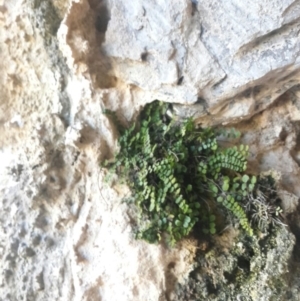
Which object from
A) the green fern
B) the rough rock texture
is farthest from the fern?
the rough rock texture

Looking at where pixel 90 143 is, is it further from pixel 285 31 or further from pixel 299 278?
pixel 299 278

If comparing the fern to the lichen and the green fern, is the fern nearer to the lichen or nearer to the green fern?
the green fern

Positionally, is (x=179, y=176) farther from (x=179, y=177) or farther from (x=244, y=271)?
(x=244, y=271)

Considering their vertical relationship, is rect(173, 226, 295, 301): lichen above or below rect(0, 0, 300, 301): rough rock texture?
below

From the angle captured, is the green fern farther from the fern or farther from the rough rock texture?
the rough rock texture

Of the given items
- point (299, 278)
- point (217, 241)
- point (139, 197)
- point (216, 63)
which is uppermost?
point (216, 63)

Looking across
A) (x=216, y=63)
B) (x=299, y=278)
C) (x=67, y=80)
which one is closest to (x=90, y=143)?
(x=67, y=80)

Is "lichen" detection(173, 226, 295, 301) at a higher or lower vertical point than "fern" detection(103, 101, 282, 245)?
lower

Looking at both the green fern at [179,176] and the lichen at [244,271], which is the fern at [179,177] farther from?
the lichen at [244,271]

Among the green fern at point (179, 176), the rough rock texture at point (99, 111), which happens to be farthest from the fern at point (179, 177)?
the rough rock texture at point (99, 111)
